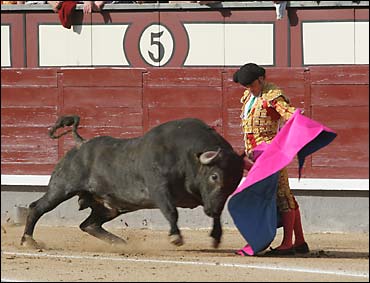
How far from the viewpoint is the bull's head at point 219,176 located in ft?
25.8

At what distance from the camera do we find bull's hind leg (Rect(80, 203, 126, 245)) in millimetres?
8586

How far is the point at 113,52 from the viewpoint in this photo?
10547 mm

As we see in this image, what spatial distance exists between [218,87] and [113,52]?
87cm

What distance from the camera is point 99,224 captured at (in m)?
8.66

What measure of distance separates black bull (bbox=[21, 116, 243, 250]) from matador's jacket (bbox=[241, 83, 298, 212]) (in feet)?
0.52

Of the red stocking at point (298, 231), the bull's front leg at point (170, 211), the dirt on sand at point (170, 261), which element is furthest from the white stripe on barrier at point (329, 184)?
the bull's front leg at point (170, 211)

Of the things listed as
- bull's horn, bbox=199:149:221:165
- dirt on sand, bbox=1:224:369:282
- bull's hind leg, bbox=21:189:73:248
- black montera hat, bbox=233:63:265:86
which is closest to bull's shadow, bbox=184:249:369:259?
dirt on sand, bbox=1:224:369:282

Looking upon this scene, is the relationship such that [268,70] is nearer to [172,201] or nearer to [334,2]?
[334,2]

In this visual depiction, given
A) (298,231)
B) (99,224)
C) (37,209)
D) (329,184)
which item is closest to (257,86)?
(298,231)

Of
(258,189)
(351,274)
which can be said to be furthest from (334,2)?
(351,274)

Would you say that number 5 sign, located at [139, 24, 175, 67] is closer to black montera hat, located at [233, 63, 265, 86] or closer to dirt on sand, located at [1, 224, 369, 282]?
dirt on sand, located at [1, 224, 369, 282]

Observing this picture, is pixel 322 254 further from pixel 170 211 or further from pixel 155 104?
pixel 155 104

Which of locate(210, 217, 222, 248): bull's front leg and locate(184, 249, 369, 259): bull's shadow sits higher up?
locate(210, 217, 222, 248): bull's front leg

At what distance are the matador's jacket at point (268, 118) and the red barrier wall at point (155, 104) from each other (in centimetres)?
192
